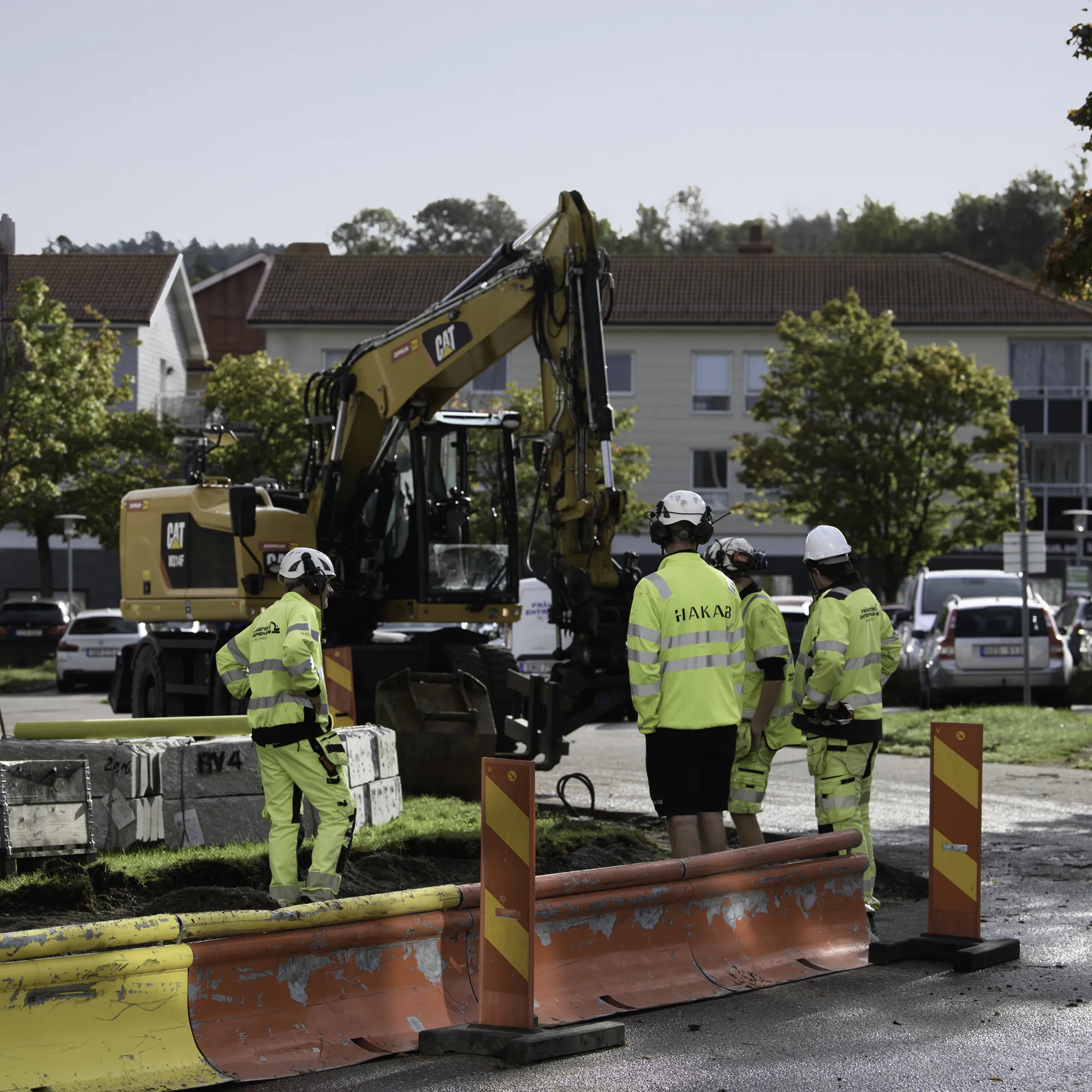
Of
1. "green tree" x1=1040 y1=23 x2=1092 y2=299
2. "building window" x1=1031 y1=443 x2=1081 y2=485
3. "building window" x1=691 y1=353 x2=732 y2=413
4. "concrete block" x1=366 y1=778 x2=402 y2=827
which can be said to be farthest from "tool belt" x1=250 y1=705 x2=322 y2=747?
"building window" x1=1031 y1=443 x2=1081 y2=485

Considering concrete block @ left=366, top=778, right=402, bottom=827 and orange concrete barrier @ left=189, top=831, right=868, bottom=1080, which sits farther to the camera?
concrete block @ left=366, top=778, right=402, bottom=827

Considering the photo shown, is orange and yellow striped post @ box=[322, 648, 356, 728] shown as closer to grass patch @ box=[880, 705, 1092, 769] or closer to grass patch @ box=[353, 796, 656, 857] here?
→ grass patch @ box=[353, 796, 656, 857]

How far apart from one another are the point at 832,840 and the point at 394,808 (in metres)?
4.43

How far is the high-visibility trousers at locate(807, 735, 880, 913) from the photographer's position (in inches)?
333

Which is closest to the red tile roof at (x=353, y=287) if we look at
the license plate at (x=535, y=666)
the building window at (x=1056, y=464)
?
the building window at (x=1056, y=464)

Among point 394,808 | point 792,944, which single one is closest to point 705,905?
point 792,944

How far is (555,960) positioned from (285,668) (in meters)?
2.42

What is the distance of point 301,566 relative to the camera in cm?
874

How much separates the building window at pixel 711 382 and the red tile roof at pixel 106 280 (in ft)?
54.7

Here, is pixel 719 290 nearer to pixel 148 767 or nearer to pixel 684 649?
pixel 148 767

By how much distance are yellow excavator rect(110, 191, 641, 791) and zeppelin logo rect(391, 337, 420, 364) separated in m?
0.02

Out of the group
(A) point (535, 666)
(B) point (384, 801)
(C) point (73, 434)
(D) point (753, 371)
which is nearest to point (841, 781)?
(B) point (384, 801)

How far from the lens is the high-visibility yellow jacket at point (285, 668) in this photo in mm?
8500

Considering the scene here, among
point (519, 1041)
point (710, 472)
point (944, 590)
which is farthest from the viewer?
point (710, 472)
